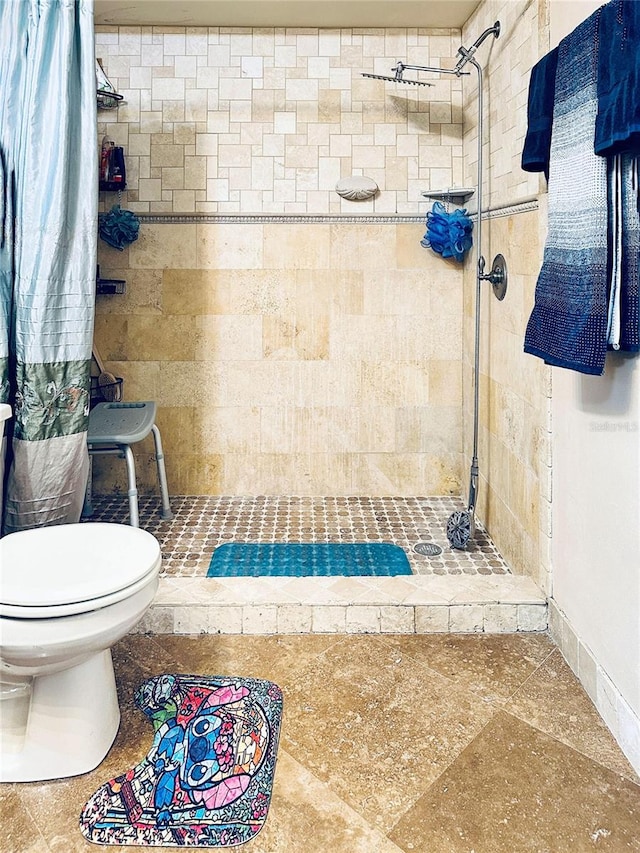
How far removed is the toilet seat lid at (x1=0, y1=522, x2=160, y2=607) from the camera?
1320 mm

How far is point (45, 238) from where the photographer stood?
2.00m

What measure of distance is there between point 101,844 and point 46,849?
0.33 feet

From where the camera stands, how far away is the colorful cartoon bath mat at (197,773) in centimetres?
129

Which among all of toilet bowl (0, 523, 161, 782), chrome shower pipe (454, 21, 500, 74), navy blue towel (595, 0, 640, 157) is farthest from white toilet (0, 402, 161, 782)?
chrome shower pipe (454, 21, 500, 74)

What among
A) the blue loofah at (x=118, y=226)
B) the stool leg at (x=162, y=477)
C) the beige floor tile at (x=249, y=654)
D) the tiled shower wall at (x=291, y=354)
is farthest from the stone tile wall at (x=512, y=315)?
the blue loofah at (x=118, y=226)

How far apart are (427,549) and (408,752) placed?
3.36ft

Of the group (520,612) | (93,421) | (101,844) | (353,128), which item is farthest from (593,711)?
(353,128)

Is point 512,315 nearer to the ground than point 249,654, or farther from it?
farther from it

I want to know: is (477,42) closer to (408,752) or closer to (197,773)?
(408,752)

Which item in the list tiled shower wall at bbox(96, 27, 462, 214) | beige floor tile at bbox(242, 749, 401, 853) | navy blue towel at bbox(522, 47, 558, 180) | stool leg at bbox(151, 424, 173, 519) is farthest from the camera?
tiled shower wall at bbox(96, 27, 462, 214)

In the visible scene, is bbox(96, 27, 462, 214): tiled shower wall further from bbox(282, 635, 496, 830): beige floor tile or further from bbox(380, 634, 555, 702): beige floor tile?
bbox(282, 635, 496, 830): beige floor tile

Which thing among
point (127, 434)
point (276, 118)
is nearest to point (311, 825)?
point (127, 434)

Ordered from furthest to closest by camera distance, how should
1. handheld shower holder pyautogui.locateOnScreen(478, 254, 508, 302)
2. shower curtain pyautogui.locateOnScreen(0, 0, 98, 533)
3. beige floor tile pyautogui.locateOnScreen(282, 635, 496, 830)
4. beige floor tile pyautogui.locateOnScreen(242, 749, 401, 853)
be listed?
handheld shower holder pyautogui.locateOnScreen(478, 254, 508, 302), shower curtain pyautogui.locateOnScreen(0, 0, 98, 533), beige floor tile pyautogui.locateOnScreen(282, 635, 496, 830), beige floor tile pyautogui.locateOnScreen(242, 749, 401, 853)

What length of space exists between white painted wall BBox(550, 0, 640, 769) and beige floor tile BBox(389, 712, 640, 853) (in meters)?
0.14
